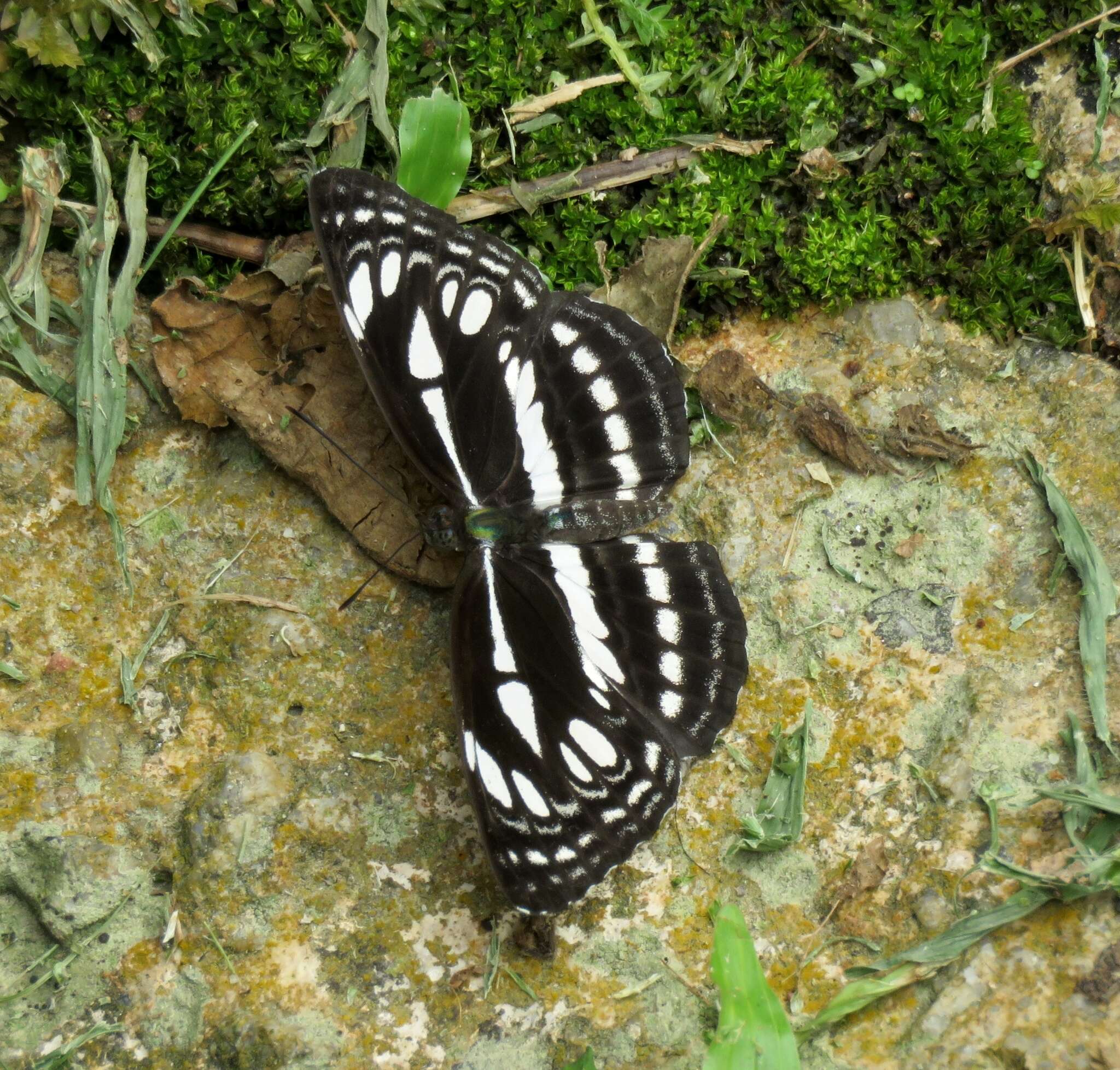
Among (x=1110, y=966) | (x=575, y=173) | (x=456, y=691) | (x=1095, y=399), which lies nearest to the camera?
(x=1110, y=966)

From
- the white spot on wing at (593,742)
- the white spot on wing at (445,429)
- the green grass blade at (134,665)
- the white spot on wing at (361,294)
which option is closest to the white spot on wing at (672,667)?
the white spot on wing at (593,742)

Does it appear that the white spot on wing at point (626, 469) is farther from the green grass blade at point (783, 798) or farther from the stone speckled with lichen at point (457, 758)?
the green grass blade at point (783, 798)

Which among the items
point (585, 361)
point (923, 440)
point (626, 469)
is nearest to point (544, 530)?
point (626, 469)

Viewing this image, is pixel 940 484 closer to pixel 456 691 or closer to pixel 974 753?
pixel 974 753

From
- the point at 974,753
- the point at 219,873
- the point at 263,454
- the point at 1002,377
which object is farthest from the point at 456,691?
the point at 1002,377

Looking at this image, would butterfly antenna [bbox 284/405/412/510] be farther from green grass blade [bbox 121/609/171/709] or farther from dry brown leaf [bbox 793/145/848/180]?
dry brown leaf [bbox 793/145/848/180]

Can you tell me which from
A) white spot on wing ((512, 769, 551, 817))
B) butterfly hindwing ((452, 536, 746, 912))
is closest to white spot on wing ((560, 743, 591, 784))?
butterfly hindwing ((452, 536, 746, 912))
